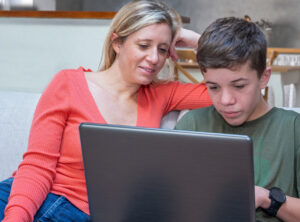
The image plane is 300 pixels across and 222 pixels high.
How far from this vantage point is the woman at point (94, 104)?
103 cm

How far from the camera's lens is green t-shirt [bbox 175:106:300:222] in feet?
2.99

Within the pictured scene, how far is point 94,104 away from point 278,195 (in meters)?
0.62

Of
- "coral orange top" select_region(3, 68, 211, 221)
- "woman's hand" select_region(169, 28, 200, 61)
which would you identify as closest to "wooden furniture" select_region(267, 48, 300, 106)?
"woman's hand" select_region(169, 28, 200, 61)

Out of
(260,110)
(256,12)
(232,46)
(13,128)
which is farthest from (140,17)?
(256,12)

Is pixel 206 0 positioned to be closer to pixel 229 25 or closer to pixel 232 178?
pixel 229 25

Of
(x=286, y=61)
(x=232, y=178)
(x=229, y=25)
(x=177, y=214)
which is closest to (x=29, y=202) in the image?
(x=177, y=214)

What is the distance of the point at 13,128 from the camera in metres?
1.41

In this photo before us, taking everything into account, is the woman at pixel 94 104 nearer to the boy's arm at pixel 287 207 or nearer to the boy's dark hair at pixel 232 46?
the boy's dark hair at pixel 232 46

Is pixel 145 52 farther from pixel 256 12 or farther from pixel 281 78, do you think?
pixel 256 12

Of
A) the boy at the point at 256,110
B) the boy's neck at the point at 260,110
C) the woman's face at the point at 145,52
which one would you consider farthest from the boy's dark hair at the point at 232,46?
the woman's face at the point at 145,52

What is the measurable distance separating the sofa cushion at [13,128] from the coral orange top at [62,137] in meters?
0.28

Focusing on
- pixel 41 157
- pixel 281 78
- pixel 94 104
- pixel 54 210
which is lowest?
pixel 281 78

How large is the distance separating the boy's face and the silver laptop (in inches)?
12.8

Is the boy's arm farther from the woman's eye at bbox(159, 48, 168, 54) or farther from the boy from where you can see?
the woman's eye at bbox(159, 48, 168, 54)
